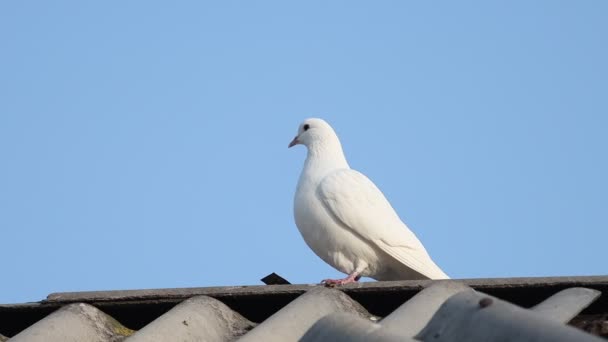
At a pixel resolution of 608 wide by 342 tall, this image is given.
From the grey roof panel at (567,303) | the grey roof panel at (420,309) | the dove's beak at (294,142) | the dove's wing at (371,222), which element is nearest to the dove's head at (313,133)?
the dove's beak at (294,142)

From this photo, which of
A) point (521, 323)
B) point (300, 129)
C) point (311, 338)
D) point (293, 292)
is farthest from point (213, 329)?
point (300, 129)

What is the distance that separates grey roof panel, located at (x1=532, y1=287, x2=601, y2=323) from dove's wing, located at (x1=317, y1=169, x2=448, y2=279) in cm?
326

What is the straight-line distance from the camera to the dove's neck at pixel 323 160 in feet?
29.6

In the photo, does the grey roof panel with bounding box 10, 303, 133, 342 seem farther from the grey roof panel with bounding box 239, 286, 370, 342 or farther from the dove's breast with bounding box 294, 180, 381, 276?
the dove's breast with bounding box 294, 180, 381, 276

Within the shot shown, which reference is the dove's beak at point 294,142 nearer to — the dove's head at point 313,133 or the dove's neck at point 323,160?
the dove's head at point 313,133

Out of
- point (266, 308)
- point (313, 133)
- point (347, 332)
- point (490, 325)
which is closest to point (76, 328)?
point (266, 308)

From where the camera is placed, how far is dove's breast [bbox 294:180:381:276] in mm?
8438

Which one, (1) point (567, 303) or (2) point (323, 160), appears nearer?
(1) point (567, 303)

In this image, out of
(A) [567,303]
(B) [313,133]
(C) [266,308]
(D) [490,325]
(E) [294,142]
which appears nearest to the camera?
(D) [490,325]

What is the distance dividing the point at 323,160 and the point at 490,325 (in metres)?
6.11

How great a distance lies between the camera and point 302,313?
5.22 m

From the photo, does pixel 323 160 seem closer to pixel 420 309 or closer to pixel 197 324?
pixel 197 324

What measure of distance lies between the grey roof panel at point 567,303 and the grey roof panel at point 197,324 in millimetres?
1427

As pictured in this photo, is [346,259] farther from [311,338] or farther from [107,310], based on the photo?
[311,338]
